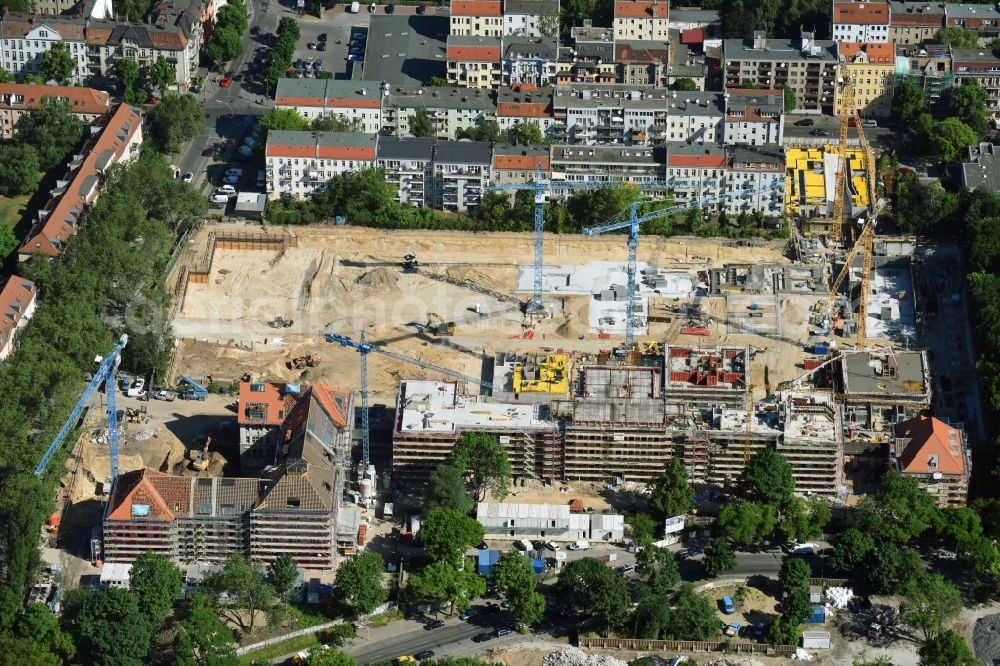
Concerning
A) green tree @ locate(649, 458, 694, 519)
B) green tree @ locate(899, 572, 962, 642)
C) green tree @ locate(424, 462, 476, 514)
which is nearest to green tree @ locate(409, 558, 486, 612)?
green tree @ locate(424, 462, 476, 514)

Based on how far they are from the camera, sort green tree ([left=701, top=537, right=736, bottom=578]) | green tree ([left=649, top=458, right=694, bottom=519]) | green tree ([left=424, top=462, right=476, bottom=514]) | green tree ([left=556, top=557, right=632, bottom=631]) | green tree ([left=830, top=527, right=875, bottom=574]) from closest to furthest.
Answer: green tree ([left=556, top=557, right=632, bottom=631]) → green tree ([left=830, top=527, right=875, bottom=574]) → green tree ([left=701, top=537, right=736, bottom=578]) → green tree ([left=424, top=462, right=476, bottom=514]) → green tree ([left=649, top=458, right=694, bottom=519])

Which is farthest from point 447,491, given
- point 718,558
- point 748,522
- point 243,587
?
point 748,522

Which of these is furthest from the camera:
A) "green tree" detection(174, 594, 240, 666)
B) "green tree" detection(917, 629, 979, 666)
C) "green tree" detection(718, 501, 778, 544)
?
"green tree" detection(718, 501, 778, 544)

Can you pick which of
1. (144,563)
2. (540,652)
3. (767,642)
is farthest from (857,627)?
(144,563)

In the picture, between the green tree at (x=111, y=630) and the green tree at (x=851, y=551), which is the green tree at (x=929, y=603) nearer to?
the green tree at (x=851, y=551)

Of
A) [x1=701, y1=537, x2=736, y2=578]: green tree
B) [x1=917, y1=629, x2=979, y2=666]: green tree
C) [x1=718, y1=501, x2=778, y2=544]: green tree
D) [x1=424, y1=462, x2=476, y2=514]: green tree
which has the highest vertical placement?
[x1=424, y1=462, x2=476, y2=514]: green tree

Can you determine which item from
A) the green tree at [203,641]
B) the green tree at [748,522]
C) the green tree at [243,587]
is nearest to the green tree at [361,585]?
the green tree at [243,587]

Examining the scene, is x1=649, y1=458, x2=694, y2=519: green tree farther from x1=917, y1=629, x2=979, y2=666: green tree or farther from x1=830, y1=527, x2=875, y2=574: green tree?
x1=917, y1=629, x2=979, y2=666: green tree
